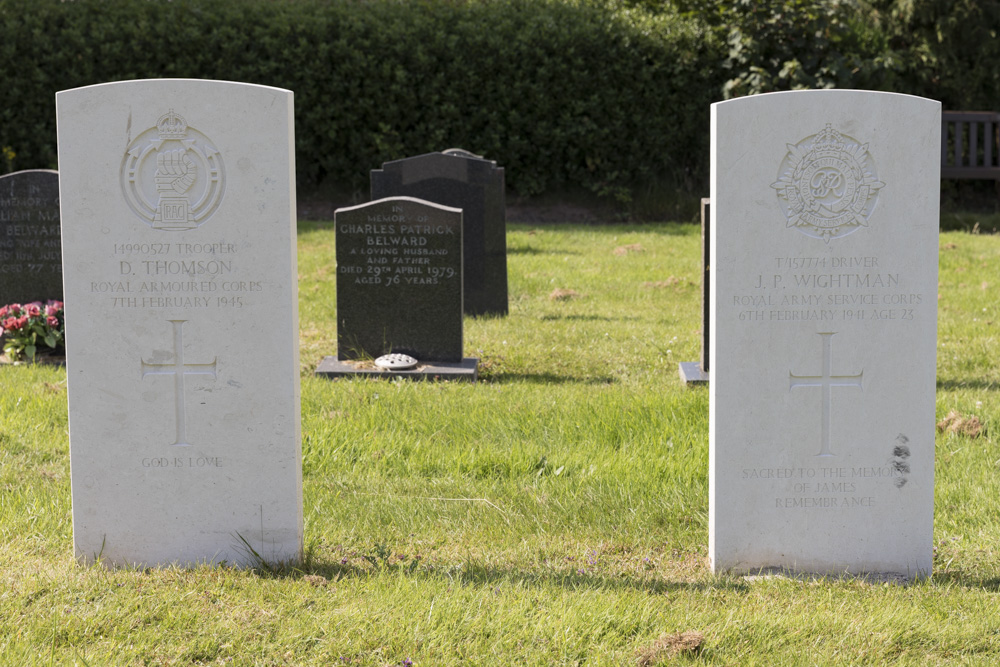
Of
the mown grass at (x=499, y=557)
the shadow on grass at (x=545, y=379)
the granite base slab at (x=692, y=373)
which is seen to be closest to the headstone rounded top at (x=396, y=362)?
the mown grass at (x=499, y=557)

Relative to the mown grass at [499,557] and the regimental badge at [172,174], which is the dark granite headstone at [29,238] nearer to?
the mown grass at [499,557]

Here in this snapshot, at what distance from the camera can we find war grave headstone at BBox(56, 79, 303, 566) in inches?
138

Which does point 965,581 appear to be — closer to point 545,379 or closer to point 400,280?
point 545,379

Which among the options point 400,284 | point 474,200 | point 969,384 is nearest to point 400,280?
point 400,284

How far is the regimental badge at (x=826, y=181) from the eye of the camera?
3.49 m

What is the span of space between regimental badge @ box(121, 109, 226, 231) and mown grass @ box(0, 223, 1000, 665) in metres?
1.31

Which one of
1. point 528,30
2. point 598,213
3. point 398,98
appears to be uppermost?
point 528,30

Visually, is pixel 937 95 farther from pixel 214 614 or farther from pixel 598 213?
pixel 214 614

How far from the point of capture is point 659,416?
Answer: 5.27 meters

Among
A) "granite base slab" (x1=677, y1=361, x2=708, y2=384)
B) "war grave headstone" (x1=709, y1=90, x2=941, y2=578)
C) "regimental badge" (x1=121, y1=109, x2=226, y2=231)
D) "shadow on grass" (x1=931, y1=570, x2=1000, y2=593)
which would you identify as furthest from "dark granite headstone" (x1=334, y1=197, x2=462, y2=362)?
"shadow on grass" (x1=931, y1=570, x2=1000, y2=593)

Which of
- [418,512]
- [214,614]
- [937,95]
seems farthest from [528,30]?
[214,614]

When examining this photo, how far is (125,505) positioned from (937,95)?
15.0m

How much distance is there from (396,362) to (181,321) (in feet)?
10.5

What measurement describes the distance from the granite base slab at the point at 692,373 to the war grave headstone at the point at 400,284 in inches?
56.8
